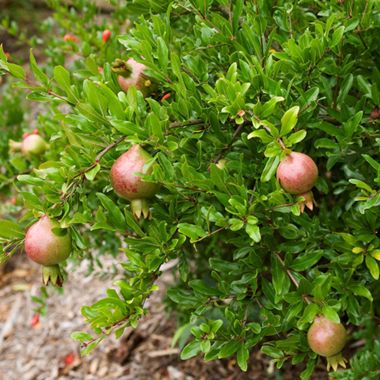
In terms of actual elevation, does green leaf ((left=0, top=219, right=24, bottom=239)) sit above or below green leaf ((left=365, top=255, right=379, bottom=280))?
above

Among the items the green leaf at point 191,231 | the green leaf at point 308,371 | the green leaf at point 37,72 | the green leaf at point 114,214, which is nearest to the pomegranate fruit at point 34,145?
the green leaf at point 37,72

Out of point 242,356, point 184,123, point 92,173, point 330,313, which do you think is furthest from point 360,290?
point 92,173

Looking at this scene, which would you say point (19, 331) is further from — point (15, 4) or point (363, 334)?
point (15, 4)

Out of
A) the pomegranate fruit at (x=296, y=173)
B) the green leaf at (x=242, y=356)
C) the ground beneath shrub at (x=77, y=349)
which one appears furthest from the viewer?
the ground beneath shrub at (x=77, y=349)

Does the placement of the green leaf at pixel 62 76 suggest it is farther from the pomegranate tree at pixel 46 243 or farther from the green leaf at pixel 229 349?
the green leaf at pixel 229 349

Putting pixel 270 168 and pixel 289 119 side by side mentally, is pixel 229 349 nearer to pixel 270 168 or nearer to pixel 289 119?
pixel 270 168

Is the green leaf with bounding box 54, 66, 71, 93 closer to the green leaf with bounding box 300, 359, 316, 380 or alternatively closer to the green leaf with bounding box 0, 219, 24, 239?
the green leaf with bounding box 0, 219, 24, 239

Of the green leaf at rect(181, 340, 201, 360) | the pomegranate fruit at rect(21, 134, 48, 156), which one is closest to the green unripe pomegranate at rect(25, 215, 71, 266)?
the green leaf at rect(181, 340, 201, 360)

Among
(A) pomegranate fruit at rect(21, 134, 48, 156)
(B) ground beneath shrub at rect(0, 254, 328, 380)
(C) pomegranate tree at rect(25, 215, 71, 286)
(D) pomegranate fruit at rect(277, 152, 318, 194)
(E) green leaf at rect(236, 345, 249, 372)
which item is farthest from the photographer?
(B) ground beneath shrub at rect(0, 254, 328, 380)
